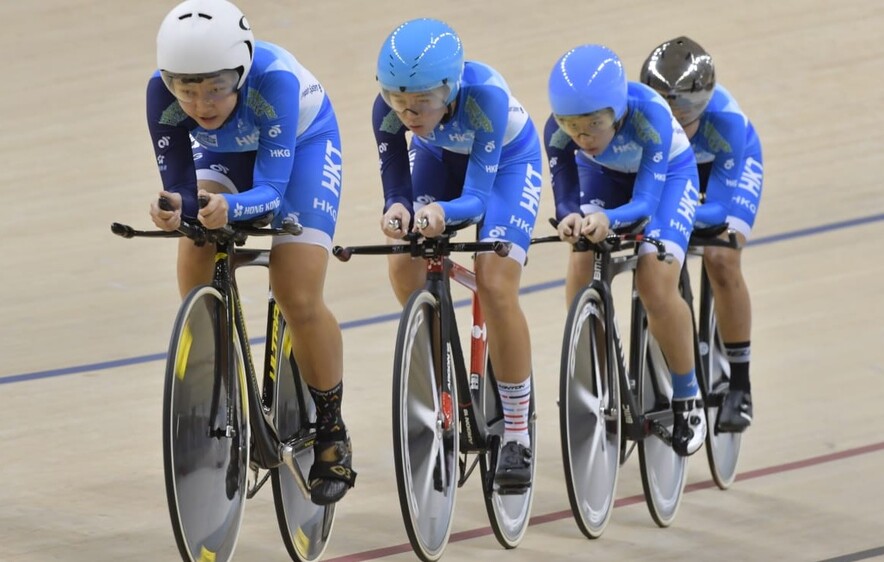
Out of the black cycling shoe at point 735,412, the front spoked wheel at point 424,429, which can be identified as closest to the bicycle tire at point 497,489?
the front spoked wheel at point 424,429

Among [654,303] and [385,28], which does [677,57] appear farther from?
[385,28]

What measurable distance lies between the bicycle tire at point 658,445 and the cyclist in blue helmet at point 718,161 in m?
0.32

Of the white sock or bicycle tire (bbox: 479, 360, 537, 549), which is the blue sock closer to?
bicycle tire (bbox: 479, 360, 537, 549)

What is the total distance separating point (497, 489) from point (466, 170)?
780mm

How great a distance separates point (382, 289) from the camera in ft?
22.1

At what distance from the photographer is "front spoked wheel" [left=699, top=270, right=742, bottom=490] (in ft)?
15.9

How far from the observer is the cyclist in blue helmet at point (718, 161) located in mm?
4891

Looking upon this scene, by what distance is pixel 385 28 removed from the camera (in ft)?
30.9

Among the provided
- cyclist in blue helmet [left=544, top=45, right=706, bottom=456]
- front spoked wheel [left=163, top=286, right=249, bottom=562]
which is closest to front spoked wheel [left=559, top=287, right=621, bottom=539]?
cyclist in blue helmet [left=544, top=45, right=706, bottom=456]

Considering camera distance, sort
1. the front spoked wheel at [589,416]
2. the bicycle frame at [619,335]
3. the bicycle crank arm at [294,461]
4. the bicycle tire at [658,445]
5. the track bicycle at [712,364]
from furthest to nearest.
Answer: the track bicycle at [712,364] → the bicycle tire at [658,445] → the bicycle frame at [619,335] → the front spoked wheel at [589,416] → the bicycle crank arm at [294,461]

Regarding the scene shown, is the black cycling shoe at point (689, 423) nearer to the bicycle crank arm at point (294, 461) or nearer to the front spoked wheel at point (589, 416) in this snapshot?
the front spoked wheel at point (589, 416)

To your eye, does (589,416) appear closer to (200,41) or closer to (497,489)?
(497,489)

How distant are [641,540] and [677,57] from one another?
1.48m

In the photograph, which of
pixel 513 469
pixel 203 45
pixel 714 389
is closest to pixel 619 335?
pixel 513 469
